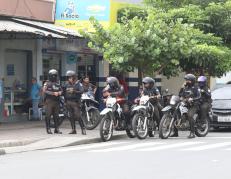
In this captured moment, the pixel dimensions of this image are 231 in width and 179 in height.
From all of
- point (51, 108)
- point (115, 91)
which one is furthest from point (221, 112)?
point (51, 108)

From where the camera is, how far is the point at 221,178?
9523 millimetres

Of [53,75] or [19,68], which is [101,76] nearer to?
[19,68]

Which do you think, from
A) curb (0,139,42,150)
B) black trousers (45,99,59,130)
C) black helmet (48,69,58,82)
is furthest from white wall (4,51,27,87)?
curb (0,139,42,150)

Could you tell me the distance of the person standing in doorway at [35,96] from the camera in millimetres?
21266

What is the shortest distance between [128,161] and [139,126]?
189 inches

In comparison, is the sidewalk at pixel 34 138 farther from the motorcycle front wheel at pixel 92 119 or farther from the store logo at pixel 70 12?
the store logo at pixel 70 12

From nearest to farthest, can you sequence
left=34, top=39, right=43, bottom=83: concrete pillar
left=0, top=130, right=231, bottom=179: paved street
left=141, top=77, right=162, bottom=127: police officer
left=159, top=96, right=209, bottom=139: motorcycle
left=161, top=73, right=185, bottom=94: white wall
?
left=0, top=130, right=231, bottom=179: paved street → left=159, top=96, right=209, bottom=139: motorcycle → left=141, top=77, right=162, bottom=127: police officer → left=34, top=39, right=43, bottom=83: concrete pillar → left=161, top=73, right=185, bottom=94: white wall

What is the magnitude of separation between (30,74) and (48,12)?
2483mm

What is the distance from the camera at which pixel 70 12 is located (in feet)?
69.3

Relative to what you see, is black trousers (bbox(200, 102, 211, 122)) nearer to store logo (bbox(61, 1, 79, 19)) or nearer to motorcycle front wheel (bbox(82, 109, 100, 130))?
motorcycle front wheel (bbox(82, 109, 100, 130))

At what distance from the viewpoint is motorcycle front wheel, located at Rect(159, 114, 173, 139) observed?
16250 mm

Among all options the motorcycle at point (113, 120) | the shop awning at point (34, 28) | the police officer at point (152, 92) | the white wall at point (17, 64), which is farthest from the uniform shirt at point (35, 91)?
the police officer at point (152, 92)

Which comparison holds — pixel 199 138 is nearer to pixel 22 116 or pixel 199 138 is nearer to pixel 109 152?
pixel 109 152

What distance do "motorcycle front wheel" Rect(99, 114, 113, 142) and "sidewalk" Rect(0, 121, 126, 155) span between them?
0.91ft
